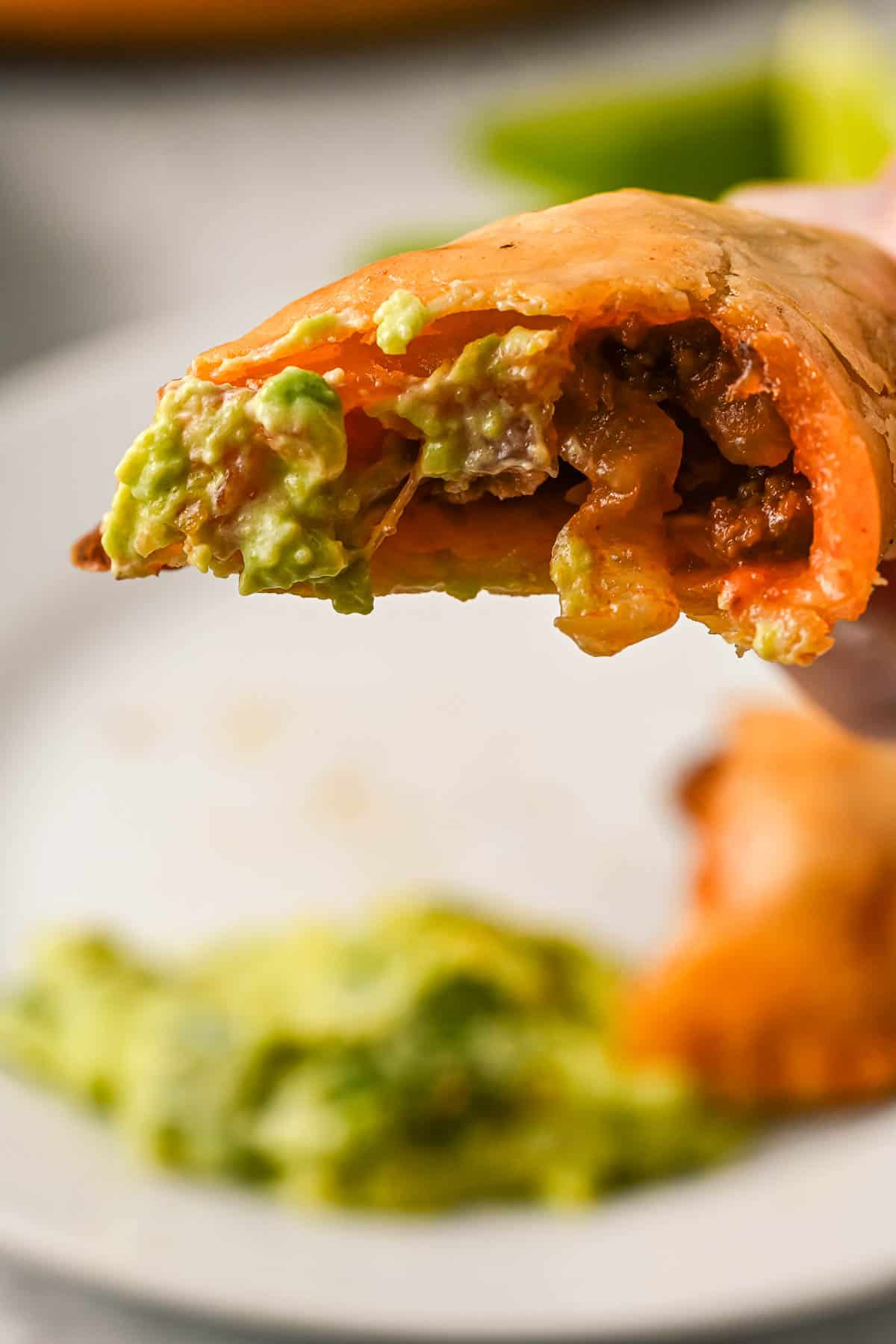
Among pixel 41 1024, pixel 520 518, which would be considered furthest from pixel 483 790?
pixel 520 518

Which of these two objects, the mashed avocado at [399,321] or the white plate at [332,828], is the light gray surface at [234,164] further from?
the mashed avocado at [399,321]

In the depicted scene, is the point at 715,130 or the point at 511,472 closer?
the point at 511,472

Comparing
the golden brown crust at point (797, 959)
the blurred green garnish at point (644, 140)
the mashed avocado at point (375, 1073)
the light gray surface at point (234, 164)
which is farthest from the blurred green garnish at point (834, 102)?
the mashed avocado at point (375, 1073)

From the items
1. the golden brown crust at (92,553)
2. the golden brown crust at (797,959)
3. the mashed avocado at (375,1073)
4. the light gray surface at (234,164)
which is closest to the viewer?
the golden brown crust at (92,553)

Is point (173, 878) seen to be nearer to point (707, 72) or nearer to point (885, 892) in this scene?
point (885, 892)

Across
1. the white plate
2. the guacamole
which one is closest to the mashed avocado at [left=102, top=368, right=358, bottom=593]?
the guacamole

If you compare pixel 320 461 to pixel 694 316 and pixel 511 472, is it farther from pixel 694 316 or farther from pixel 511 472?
pixel 694 316

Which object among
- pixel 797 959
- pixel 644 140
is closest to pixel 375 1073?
pixel 797 959
